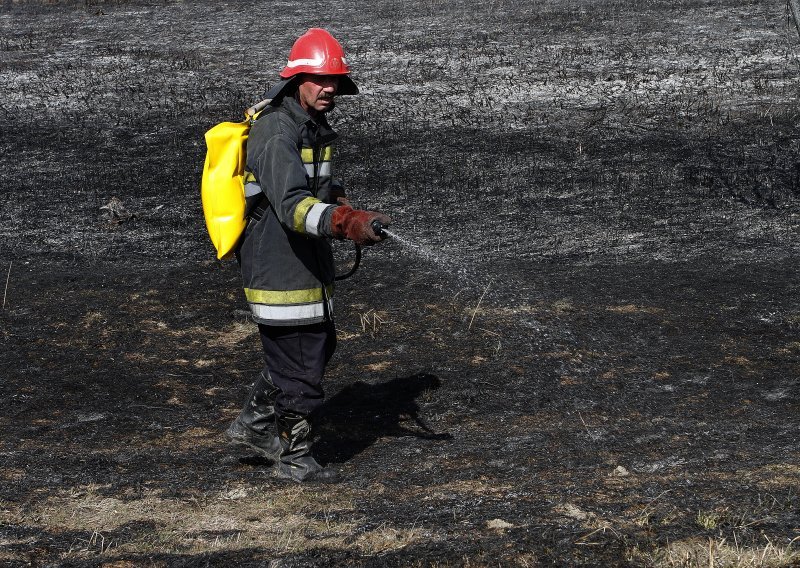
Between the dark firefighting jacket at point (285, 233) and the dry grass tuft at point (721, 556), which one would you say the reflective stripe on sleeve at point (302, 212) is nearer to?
the dark firefighting jacket at point (285, 233)

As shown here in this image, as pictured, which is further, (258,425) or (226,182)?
(258,425)

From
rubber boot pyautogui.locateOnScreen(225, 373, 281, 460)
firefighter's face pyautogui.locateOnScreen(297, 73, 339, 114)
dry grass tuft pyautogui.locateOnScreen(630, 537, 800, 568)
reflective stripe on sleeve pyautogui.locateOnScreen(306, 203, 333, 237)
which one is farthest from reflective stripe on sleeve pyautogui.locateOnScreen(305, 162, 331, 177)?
dry grass tuft pyautogui.locateOnScreen(630, 537, 800, 568)

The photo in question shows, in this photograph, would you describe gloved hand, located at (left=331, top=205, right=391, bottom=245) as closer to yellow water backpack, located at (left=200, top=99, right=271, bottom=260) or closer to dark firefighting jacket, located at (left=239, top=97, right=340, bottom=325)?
dark firefighting jacket, located at (left=239, top=97, right=340, bottom=325)

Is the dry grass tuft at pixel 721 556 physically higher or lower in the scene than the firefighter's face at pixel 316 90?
lower

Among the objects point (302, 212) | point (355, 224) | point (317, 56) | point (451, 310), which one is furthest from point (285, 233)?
point (451, 310)

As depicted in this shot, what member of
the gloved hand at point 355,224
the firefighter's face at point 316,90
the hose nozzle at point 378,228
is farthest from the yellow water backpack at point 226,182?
the hose nozzle at point 378,228

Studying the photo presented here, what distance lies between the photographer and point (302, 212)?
426 cm

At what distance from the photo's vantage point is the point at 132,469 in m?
5.08

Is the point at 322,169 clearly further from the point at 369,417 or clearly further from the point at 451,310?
the point at 451,310

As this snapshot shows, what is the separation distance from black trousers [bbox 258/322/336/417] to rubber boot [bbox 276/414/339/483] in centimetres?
7

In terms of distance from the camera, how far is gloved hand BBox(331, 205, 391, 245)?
4.12 m

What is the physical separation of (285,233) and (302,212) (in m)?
0.31

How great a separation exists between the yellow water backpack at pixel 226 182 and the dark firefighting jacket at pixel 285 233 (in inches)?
1.9

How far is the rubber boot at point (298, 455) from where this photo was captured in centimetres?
486
